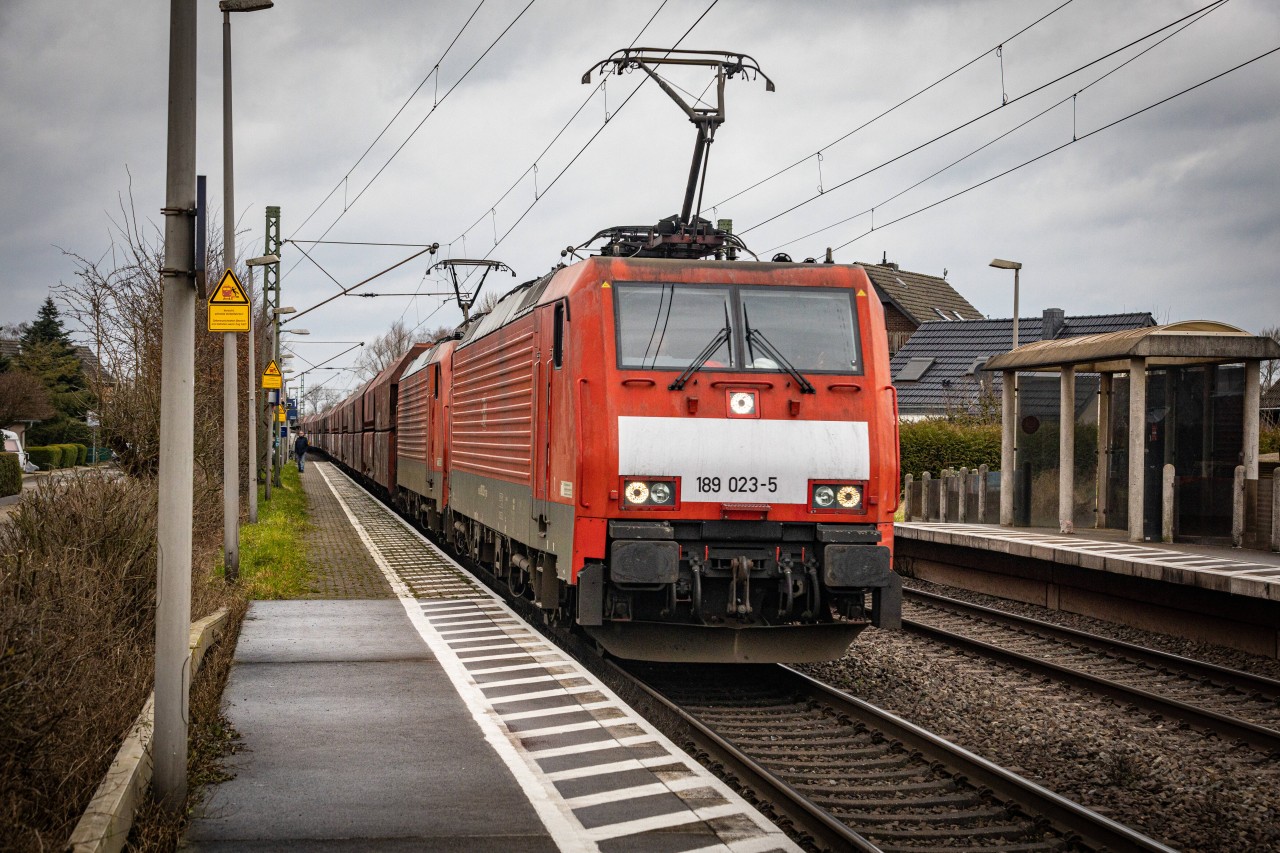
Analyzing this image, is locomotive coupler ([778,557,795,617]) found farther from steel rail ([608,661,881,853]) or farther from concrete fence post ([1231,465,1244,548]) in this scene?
concrete fence post ([1231,465,1244,548])

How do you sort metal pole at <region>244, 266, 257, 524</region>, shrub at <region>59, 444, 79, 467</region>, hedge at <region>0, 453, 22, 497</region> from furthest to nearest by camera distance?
shrub at <region>59, 444, 79, 467</region>, hedge at <region>0, 453, 22, 497</region>, metal pole at <region>244, 266, 257, 524</region>

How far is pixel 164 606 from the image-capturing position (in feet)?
18.4

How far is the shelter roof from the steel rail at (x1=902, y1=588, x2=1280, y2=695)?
3.45 metres

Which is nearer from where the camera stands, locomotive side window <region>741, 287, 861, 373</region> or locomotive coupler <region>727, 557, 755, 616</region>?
locomotive coupler <region>727, 557, 755, 616</region>

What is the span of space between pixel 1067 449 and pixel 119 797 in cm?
1356

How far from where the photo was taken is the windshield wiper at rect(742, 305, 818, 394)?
8.72 metres

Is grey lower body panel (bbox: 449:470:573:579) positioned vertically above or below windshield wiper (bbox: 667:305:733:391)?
below

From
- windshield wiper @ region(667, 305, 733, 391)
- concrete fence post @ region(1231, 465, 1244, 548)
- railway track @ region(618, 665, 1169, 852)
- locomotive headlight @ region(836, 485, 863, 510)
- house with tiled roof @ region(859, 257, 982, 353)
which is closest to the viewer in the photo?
railway track @ region(618, 665, 1169, 852)

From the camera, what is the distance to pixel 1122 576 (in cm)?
1309

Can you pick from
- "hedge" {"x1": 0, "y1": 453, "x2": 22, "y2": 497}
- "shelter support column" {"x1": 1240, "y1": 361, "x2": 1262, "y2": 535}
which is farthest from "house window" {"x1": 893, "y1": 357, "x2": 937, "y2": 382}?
"hedge" {"x1": 0, "y1": 453, "x2": 22, "y2": 497}

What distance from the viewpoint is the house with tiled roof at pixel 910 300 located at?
51.8m

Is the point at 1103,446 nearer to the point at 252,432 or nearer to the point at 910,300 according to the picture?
the point at 252,432

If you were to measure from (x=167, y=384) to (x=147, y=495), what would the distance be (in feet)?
17.7

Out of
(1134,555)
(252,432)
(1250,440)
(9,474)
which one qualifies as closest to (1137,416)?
(1250,440)
